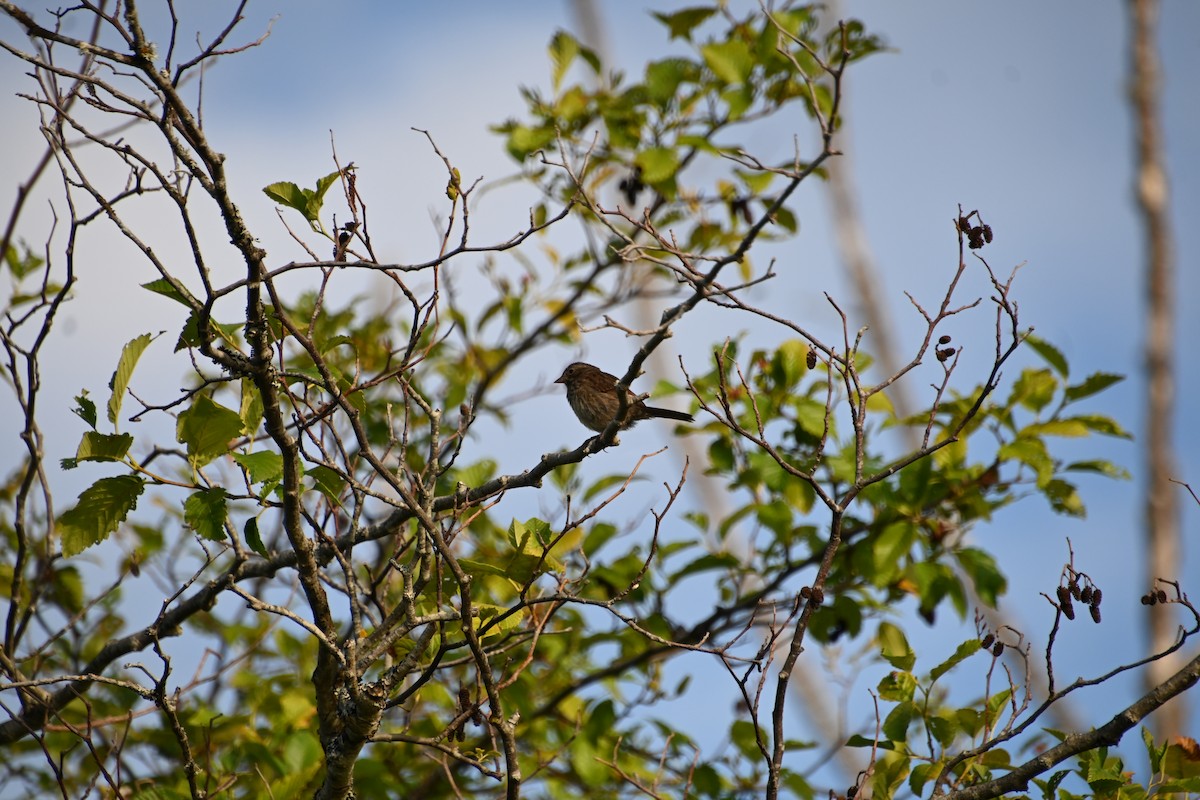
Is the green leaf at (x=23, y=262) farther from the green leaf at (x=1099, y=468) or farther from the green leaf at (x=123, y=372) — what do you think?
the green leaf at (x=1099, y=468)

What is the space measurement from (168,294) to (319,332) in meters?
3.22

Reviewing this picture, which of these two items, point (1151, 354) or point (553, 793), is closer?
point (553, 793)

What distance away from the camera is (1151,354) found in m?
11.3

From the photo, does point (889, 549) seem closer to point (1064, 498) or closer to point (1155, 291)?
point (1064, 498)

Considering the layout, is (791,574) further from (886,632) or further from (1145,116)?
(1145,116)

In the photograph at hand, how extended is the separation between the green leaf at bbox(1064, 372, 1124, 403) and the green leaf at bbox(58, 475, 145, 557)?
3.95 metres

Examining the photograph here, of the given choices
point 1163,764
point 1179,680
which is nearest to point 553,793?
point 1163,764

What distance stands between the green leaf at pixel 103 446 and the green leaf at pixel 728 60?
143 inches

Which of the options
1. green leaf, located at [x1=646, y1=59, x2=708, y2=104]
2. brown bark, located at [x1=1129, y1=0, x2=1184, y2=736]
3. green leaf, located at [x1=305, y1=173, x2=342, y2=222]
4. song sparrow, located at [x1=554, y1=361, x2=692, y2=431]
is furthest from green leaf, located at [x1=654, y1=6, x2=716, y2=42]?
brown bark, located at [x1=1129, y1=0, x2=1184, y2=736]

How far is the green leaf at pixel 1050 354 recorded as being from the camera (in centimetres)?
474

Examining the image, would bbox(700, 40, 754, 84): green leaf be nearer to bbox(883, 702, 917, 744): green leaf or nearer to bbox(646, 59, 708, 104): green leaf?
bbox(646, 59, 708, 104): green leaf

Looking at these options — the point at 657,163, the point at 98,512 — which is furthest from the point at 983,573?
the point at 98,512

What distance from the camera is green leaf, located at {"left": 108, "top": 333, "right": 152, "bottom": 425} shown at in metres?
3.15

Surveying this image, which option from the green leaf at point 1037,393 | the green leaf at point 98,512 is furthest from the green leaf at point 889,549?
the green leaf at point 98,512
